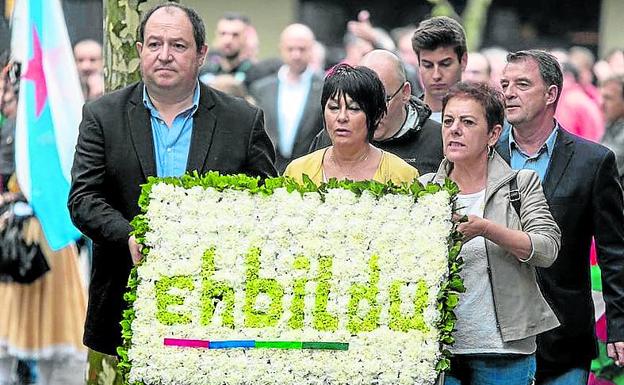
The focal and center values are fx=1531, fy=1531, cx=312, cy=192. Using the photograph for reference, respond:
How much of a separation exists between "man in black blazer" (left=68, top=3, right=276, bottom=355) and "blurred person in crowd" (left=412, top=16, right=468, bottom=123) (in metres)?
1.52

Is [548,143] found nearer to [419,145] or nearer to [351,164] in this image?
[419,145]

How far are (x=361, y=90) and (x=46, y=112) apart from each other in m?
4.15

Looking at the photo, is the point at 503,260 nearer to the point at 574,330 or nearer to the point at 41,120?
the point at 574,330

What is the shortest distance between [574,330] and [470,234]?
4.28ft

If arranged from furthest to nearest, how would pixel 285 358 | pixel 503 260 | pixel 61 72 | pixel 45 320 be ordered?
pixel 45 320 < pixel 61 72 < pixel 503 260 < pixel 285 358

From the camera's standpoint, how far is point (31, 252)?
10.3 m

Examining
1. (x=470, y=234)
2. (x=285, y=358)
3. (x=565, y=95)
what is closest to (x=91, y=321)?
(x=285, y=358)

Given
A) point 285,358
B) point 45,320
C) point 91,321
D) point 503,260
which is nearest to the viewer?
point 285,358

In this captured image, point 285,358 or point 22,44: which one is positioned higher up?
point 22,44

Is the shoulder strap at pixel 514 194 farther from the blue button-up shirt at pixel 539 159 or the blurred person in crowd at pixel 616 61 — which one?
the blurred person in crowd at pixel 616 61


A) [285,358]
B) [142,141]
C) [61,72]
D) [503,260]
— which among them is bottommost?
[285,358]

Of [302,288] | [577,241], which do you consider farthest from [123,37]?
[577,241]

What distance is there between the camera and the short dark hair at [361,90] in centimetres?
633

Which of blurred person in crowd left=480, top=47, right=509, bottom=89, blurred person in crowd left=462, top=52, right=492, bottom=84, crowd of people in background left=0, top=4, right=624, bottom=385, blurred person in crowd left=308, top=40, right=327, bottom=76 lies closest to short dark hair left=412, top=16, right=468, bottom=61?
crowd of people in background left=0, top=4, right=624, bottom=385
